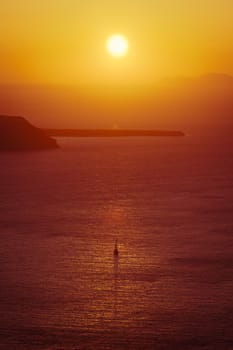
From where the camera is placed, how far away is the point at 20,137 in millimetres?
160500

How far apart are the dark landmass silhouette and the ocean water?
83.2 meters

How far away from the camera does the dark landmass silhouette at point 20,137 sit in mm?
158625

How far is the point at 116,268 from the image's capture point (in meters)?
36.2

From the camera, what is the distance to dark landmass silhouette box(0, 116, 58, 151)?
15862cm

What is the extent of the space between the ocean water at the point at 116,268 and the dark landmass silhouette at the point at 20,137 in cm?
8322

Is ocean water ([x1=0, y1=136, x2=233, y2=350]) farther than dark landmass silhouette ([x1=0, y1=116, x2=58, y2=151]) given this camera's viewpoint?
No

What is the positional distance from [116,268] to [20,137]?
127 meters

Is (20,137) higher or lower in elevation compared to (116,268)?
higher

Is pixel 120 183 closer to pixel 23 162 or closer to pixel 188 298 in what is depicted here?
pixel 23 162

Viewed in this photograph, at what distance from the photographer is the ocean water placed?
87.1 feet

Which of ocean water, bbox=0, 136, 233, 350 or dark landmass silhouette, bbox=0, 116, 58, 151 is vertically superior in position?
dark landmass silhouette, bbox=0, 116, 58, 151

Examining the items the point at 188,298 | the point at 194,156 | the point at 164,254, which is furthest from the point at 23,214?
the point at 194,156

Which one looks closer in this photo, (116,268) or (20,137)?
(116,268)

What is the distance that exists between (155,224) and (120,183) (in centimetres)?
3272
